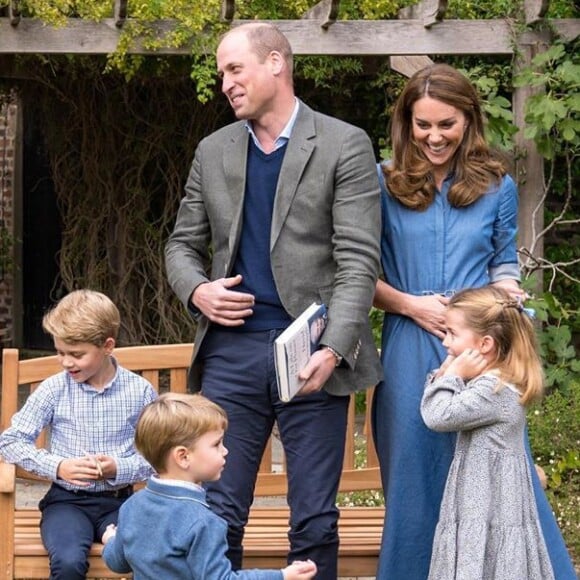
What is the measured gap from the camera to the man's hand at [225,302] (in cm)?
374

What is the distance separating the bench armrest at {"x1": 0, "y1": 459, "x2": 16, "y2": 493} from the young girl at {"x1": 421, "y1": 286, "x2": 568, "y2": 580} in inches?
48.3

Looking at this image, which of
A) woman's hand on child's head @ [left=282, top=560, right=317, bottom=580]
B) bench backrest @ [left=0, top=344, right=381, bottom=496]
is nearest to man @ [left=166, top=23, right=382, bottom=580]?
woman's hand on child's head @ [left=282, top=560, right=317, bottom=580]

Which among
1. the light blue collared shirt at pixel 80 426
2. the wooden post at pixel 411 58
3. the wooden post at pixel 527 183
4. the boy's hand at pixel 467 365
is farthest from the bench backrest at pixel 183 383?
the wooden post at pixel 411 58

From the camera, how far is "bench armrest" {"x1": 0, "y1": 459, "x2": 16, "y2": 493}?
4020 mm

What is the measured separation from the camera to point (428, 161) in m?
3.92

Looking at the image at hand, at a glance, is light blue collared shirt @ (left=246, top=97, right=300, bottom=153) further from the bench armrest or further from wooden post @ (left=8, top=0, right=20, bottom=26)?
wooden post @ (left=8, top=0, right=20, bottom=26)

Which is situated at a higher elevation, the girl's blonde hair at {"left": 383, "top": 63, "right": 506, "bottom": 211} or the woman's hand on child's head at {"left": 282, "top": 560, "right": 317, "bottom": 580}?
the girl's blonde hair at {"left": 383, "top": 63, "right": 506, "bottom": 211}

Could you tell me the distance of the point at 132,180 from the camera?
10133mm

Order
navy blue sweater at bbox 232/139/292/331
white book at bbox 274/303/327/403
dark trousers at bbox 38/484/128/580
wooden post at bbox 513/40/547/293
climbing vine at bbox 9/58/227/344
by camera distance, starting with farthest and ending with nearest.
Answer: climbing vine at bbox 9/58/227/344, wooden post at bbox 513/40/547/293, dark trousers at bbox 38/484/128/580, navy blue sweater at bbox 232/139/292/331, white book at bbox 274/303/327/403

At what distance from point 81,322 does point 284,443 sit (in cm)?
70

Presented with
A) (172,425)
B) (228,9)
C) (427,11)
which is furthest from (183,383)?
(427,11)

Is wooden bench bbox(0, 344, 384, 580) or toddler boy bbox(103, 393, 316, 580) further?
wooden bench bbox(0, 344, 384, 580)

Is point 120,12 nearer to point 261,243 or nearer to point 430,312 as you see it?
point 261,243

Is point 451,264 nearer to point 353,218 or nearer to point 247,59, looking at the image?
point 353,218
